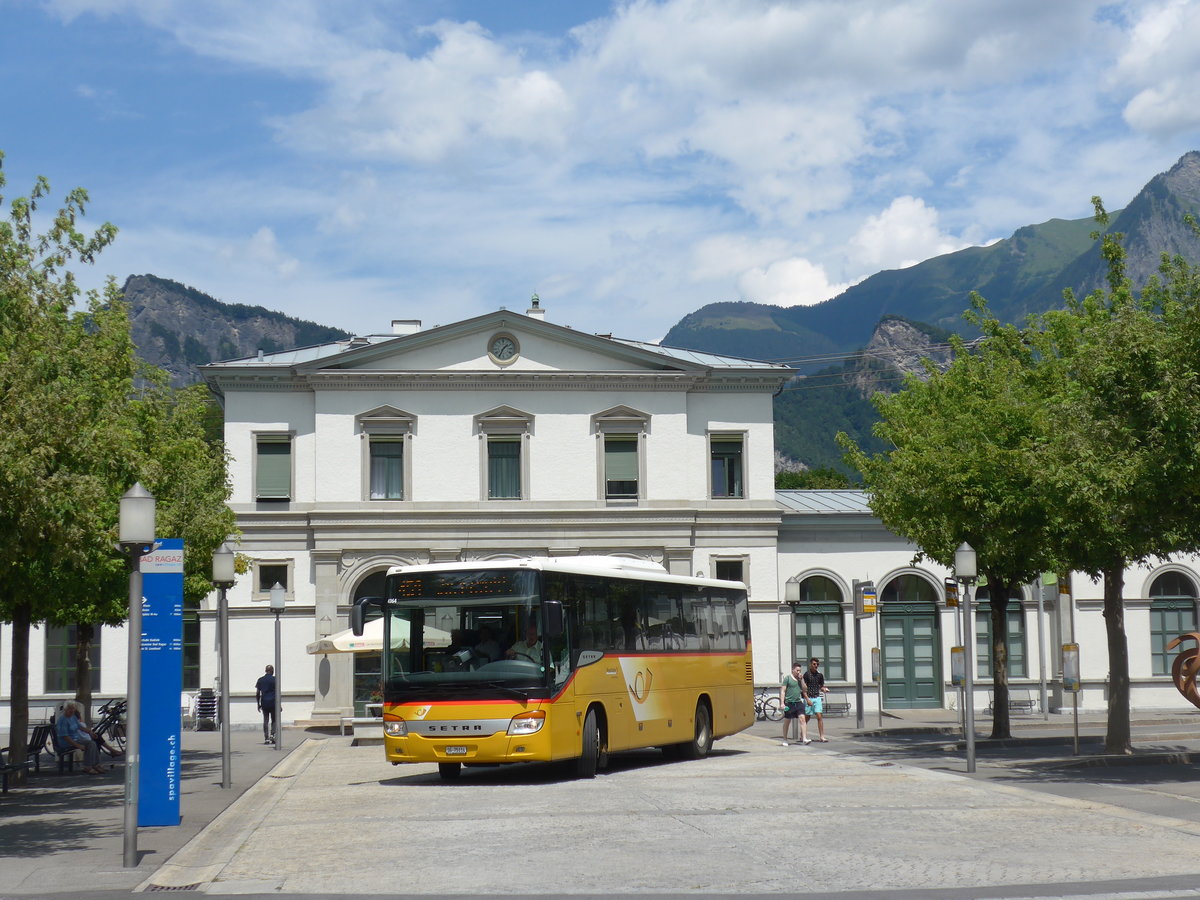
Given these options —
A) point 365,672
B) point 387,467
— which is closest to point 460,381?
point 387,467

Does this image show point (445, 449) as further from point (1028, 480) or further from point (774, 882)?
point (774, 882)

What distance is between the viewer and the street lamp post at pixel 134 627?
500 inches

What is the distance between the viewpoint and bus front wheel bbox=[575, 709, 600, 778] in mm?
21095

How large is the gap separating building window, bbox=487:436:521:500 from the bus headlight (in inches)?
853

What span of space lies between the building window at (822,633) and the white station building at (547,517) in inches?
2.6

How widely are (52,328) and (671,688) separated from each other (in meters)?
11.8

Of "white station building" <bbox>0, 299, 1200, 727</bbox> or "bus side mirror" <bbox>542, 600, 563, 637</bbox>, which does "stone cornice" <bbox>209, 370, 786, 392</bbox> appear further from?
"bus side mirror" <bbox>542, 600, 563, 637</bbox>

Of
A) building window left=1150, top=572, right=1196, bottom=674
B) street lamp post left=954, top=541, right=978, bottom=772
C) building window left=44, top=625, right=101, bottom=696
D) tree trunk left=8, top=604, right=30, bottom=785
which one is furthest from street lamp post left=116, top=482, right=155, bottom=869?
building window left=1150, top=572, right=1196, bottom=674

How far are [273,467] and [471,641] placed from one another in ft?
72.2

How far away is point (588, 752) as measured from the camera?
21156 millimetres

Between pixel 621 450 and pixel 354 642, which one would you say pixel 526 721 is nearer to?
pixel 354 642

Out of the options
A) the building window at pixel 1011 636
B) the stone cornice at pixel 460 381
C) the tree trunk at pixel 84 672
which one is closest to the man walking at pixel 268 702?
the tree trunk at pixel 84 672

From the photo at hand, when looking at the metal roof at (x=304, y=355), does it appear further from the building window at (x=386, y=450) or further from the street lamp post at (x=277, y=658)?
the street lamp post at (x=277, y=658)

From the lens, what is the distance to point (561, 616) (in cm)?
2014
